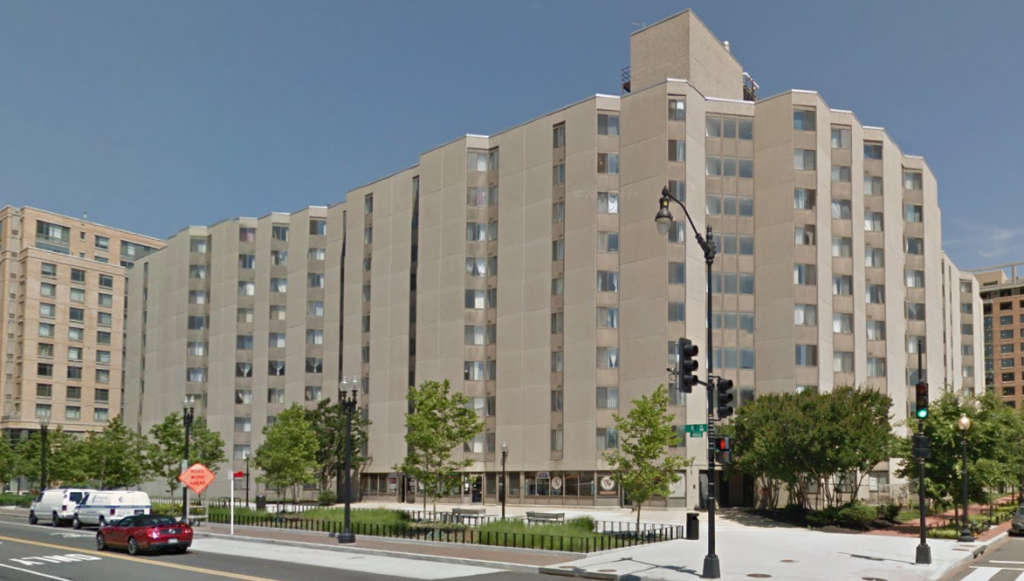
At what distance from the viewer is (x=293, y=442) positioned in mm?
71750

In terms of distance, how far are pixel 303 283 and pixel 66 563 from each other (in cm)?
6403

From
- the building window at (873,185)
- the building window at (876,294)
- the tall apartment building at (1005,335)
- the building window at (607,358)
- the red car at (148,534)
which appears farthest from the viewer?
the tall apartment building at (1005,335)

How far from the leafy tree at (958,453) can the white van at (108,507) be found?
4152 centimetres

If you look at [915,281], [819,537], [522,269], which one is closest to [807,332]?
[915,281]

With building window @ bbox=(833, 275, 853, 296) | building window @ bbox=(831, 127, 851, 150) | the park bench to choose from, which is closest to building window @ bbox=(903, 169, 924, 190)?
building window @ bbox=(831, 127, 851, 150)

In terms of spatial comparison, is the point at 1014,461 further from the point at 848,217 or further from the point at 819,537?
the point at 848,217

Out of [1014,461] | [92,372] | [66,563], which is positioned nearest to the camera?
[66,563]

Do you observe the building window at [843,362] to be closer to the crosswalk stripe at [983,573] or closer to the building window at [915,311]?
the building window at [915,311]

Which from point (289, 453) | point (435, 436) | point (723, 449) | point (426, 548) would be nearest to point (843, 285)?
point (435, 436)

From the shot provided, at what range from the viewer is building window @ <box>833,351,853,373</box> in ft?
231

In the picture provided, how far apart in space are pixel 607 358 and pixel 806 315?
15.8 metres

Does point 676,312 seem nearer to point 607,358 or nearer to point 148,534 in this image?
point 607,358

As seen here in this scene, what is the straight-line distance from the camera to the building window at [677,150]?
67562mm

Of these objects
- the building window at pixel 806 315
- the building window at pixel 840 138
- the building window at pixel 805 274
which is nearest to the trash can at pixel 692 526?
the building window at pixel 806 315
